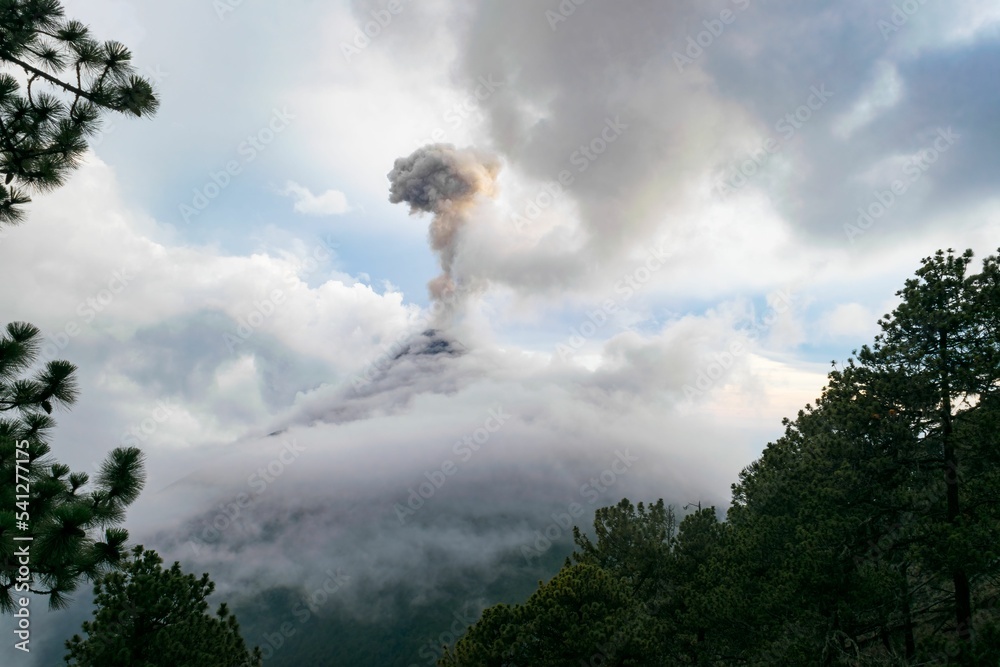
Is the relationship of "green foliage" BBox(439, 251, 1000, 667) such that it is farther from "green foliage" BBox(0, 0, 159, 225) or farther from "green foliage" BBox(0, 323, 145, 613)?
"green foliage" BBox(0, 0, 159, 225)

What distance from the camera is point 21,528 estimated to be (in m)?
5.16

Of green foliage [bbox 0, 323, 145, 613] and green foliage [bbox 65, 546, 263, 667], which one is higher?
green foliage [bbox 0, 323, 145, 613]

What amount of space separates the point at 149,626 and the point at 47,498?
10664mm

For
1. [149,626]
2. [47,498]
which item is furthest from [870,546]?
[149,626]

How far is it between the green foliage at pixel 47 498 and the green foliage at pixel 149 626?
700 cm

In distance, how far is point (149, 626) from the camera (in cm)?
1360

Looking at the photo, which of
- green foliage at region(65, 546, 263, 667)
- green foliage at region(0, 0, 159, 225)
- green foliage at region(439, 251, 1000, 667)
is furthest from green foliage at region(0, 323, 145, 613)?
green foliage at region(439, 251, 1000, 667)

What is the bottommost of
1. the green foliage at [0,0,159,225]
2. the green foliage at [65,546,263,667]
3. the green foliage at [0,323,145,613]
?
the green foliage at [65,546,263,667]

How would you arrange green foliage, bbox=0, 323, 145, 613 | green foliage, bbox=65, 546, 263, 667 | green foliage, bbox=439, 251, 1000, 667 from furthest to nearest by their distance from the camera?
green foliage, bbox=65, 546, 263, 667, green foliage, bbox=439, 251, 1000, 667, green foliage, bbox=0, 323, 145, 613

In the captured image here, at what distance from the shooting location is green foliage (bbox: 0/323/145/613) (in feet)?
18.6

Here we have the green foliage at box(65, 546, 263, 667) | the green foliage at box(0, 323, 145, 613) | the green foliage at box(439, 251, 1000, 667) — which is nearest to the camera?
the green foliage at box(0, 323, 145, 613)

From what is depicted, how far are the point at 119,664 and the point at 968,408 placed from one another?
23.5 meters

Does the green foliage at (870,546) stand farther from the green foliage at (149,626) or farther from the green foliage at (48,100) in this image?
the green foliage at (48,100)

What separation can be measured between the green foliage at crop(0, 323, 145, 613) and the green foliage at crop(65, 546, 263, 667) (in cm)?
700
